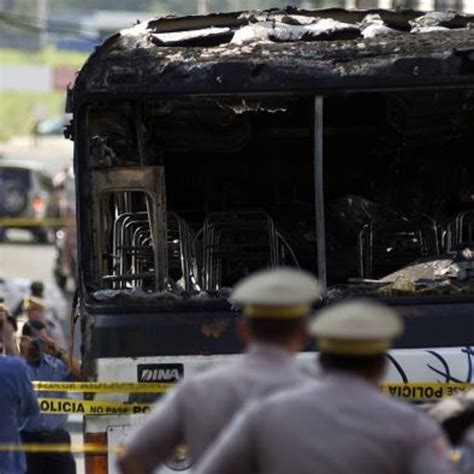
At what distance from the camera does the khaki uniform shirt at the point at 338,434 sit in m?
5.21

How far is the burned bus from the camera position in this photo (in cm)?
928

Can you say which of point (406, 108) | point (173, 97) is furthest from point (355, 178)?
point (173, 97)

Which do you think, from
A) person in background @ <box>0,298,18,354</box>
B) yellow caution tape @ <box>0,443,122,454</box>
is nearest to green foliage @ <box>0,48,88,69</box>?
person in background @ <box>0,298,18,354</box>

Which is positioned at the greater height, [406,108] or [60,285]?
[406,108]

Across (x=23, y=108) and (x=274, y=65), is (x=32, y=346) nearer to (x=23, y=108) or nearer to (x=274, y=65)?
(x=274, y=65)

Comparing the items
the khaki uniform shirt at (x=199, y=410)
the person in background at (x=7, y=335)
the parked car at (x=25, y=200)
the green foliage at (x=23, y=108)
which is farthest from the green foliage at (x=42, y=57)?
the khaki uniform shirt at (x=199, y=410)

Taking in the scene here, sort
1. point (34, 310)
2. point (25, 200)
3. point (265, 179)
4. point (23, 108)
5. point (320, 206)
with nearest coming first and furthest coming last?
point (320, 206) < point (265, 179) < point (34, 310) < point (25, 200) < point (23, 108)

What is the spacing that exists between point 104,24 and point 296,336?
5711 cm

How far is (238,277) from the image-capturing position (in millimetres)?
10594

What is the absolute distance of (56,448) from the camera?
1066cm

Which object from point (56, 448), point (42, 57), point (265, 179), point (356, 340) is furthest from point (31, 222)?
point (42, 57)

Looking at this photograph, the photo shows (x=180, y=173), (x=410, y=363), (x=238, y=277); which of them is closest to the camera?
(x=410, y=363)

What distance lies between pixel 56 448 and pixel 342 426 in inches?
223

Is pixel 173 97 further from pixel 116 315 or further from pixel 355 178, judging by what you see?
pixel 355 178
